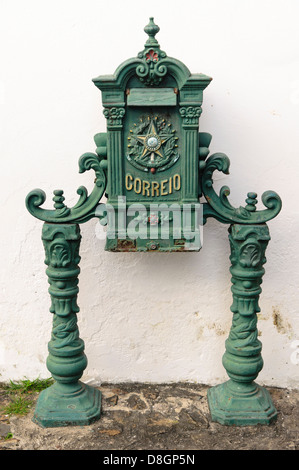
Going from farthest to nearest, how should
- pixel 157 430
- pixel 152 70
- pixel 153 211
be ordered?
pixel 157 430, pixel 153 211, pixel 152 70

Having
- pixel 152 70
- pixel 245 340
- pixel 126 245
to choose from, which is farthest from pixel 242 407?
pixel 152 70

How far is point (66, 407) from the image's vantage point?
3092 millimetres

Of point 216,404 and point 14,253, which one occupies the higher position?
point 14,253

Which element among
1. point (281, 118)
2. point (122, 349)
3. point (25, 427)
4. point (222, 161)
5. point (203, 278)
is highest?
point (281, 118)

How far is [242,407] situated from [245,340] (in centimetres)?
38

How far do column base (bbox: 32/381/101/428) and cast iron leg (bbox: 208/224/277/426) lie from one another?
0.70 metres

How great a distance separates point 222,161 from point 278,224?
0.61 m

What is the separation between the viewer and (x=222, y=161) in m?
2.94

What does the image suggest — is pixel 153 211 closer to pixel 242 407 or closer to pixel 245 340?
pixel 245 340

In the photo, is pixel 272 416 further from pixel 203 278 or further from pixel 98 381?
pixel 98 381

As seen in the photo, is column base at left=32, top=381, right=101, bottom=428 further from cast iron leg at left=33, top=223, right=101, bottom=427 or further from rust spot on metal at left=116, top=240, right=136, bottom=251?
rust spot on metal at left=116, top=240, right=136, bottom=251

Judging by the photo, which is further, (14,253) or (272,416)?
(14,253)

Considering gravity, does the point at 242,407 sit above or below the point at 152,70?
below

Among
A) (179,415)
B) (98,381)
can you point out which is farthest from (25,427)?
(179,415)
